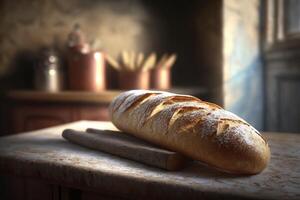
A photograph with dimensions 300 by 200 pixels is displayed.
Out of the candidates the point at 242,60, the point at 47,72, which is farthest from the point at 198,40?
the point at 47,72

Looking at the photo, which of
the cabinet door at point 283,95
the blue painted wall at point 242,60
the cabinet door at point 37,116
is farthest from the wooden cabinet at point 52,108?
the cabinet door at point 283,95

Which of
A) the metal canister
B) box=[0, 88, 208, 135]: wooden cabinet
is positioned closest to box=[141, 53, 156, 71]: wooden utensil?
box=[0, 88, 208, 135]: wooden cabinet

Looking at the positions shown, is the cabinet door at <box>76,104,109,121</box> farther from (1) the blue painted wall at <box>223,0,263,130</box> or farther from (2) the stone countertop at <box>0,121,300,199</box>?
(2) the stone countertop at <box>0,121,300,199</box>

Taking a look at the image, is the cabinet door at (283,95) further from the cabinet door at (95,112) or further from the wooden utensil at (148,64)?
the cabinet door at (95,112)

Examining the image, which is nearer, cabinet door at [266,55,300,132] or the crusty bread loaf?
the crusty bread loaf

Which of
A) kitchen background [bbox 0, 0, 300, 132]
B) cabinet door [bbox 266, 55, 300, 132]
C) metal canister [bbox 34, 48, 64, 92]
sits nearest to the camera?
cabinet door [bbox 266, 55, 300, 132]

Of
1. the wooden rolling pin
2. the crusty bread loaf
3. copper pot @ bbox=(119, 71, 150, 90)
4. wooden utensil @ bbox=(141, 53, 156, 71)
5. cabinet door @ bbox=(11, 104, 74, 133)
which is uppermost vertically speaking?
wooden utensil @ bbox=(141, 53, 156, 71)

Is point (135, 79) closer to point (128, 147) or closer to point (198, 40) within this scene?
point (198, 40)
